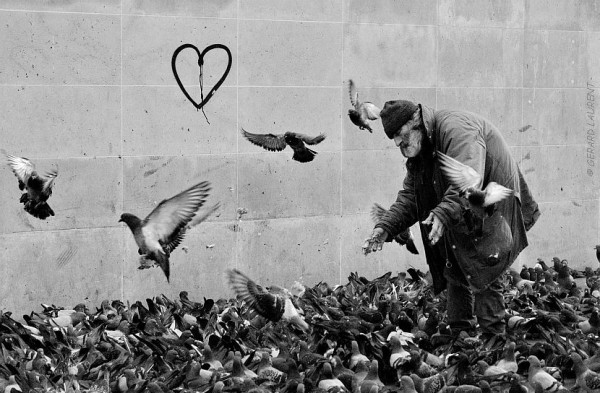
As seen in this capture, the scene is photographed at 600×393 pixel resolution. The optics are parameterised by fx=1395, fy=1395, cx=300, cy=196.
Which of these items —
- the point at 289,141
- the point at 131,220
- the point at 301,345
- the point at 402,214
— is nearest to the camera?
the point at 301,345

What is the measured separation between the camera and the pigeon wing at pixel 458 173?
941 cm

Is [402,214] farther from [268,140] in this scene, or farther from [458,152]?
[268,140]

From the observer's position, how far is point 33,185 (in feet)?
38.0

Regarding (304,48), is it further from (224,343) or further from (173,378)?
(173,378)

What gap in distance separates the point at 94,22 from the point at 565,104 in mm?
5582

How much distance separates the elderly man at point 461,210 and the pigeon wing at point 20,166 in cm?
310

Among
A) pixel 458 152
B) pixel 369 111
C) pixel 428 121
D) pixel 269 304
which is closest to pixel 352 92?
pixel 369 111

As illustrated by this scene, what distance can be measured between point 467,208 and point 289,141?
355 centimetres

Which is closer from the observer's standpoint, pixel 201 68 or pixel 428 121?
pixel 428 121

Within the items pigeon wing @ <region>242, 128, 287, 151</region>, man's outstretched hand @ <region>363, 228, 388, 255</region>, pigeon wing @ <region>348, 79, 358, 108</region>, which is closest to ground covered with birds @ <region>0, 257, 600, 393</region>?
man's outstretched hand @ <region>363, 228, 388, 255</region>

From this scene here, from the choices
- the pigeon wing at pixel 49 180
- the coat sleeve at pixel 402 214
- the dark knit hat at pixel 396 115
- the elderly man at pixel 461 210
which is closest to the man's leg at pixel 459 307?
the elderly man at pixel 461 210

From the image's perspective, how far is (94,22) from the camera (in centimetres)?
1182

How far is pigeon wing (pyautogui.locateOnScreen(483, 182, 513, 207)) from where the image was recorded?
969cm

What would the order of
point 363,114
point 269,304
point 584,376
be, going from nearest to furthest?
1. point 584,376
2. point 269,304
3. point 363,114
